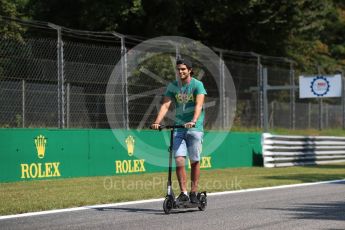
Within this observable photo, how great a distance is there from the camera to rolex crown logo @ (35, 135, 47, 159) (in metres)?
15.7

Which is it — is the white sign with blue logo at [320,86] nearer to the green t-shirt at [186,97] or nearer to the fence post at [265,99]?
the fence post at [265,99]

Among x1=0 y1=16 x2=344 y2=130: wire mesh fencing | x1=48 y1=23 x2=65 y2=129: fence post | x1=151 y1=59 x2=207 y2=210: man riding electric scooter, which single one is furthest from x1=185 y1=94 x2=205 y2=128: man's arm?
x1=48 y1=23 x2=65 y2=129: fence post

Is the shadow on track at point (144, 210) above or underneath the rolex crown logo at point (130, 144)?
underneath

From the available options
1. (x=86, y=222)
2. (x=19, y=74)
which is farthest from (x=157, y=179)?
(x=86, y=222)

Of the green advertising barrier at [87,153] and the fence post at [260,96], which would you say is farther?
the fence post at [260,96]

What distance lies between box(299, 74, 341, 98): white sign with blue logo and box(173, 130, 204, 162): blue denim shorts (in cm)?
1857

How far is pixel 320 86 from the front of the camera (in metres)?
29.2

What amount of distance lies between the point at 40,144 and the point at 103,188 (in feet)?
9.79

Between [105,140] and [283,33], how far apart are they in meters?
20.2

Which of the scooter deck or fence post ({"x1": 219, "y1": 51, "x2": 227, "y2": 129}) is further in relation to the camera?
fence post ({"x1": 219, "y1": 51, "x2": 227, "y2": 129})

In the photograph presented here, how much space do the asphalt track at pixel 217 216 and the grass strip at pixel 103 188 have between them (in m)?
0.73

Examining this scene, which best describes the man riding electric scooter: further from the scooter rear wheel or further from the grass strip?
the grass strip

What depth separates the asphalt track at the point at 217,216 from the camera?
821cm

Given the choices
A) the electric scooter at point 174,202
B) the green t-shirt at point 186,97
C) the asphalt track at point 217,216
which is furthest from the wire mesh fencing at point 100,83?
the electric scooter at point 174,202
